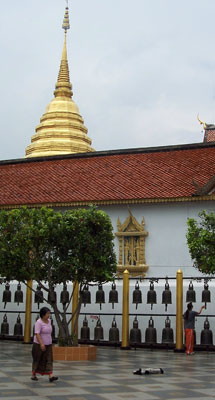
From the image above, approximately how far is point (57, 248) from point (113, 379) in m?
5.17

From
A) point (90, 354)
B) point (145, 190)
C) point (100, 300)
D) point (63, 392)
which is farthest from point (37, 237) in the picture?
point (145, 190)

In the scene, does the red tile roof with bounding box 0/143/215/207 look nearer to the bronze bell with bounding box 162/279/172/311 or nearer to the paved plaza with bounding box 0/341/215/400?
the bronze bell with bounding box 162/279/172/311

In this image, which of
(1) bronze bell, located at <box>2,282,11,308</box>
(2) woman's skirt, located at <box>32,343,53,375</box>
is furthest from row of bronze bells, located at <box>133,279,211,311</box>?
(2) woman's skirt, located at <box>32,343,53,375</box>

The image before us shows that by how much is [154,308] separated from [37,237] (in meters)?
5.48

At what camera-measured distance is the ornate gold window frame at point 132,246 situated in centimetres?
2277

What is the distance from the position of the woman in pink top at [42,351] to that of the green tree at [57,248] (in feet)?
12.7

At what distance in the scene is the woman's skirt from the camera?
11.8 m

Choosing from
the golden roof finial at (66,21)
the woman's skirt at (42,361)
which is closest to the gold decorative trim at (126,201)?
the woman's skirt at (42,361)

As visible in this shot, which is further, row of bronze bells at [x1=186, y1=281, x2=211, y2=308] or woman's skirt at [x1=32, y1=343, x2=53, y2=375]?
row of bronze bells at [x1=186, y1=281, x2=211, y2=308]

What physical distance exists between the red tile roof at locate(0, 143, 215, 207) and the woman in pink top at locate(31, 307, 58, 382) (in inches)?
433

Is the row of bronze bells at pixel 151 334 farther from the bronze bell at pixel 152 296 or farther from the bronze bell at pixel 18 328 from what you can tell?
the bronze bell at pixel 18 328

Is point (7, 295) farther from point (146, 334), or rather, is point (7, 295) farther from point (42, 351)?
point (42, 351)

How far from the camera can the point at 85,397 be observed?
9.71 meters

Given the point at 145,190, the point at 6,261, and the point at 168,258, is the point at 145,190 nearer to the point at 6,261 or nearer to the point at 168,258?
the point at 168,258
